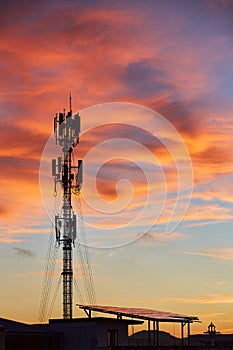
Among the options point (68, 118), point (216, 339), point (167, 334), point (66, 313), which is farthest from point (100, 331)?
point (216, 339)

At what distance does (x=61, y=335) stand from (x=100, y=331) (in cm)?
311

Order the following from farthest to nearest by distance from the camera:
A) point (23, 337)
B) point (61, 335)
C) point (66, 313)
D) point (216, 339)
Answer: point (216, 339)
point (66, 313)
point (61, 335)
point (23, 337)

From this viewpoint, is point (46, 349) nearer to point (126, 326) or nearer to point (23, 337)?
point (23, 337)

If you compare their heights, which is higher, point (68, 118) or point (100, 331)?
point (68, 118)

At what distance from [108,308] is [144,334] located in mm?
15117

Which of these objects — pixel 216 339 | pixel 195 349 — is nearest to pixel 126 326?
pixel 195 349

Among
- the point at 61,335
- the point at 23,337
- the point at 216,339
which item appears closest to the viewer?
the point at 23,337

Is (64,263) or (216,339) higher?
(64,263)

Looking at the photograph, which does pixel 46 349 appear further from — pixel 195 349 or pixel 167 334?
pixel 167 334

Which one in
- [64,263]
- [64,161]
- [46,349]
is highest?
[64,161]

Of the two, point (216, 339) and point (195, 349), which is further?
point (216, 339)

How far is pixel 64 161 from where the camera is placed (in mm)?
74812

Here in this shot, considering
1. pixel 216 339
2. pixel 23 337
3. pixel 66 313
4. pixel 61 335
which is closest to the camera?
pixel 23 337

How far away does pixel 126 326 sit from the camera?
6331 cm
